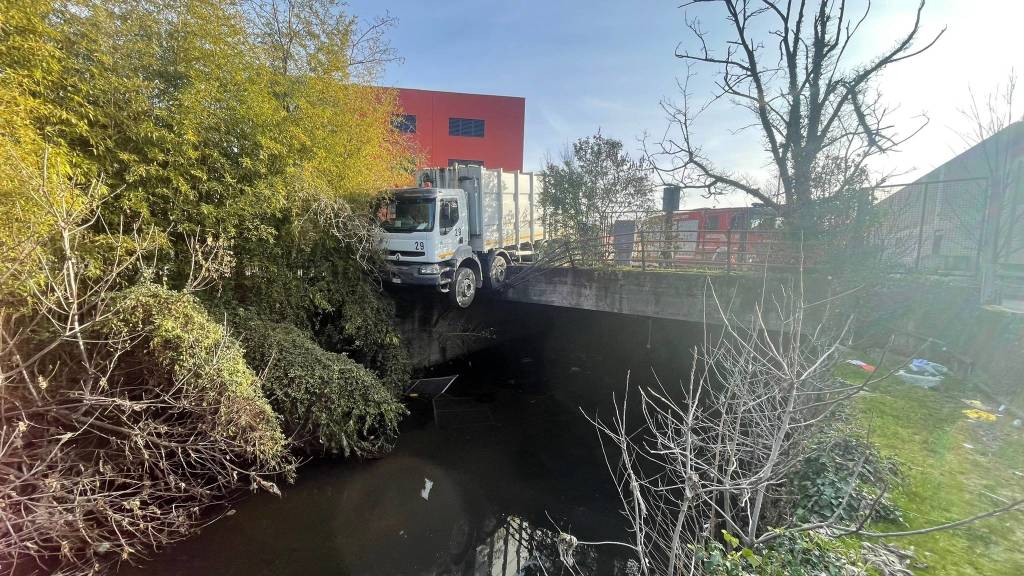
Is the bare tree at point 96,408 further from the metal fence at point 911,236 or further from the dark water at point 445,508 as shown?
the metal fence at point 911,236

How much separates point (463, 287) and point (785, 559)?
7778 mm

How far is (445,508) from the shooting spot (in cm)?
586

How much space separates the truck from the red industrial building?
11693mm

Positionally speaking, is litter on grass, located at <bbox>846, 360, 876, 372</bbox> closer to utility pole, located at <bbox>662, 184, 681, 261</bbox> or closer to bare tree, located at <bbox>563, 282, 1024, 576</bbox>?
bare tree, located at <bbox>563, 282, 1024, 576</bbox>

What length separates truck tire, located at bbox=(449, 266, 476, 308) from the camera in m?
9.40

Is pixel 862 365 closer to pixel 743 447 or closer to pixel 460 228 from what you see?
pixel 743 447

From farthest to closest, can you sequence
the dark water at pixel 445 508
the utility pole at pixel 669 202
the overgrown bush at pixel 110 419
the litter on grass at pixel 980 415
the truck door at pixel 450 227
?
the utility pole at pixel 669 202 → the truck door at pixel 450 227 → the dark water at pixel 445 508 → the litter on grass at pixel 980 415 → the overgrown bush at pixel 110 419

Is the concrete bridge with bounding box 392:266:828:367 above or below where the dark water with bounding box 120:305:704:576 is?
above

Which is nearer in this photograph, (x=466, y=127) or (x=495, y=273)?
(x=495, y=273)

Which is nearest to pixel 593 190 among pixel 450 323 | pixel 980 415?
pixel 450 323

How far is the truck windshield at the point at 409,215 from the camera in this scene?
8805 millimetres

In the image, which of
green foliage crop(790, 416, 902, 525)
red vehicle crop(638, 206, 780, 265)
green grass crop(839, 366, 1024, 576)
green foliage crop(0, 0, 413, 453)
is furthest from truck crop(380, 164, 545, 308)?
green grass crop(839, 366, 1024, 576)

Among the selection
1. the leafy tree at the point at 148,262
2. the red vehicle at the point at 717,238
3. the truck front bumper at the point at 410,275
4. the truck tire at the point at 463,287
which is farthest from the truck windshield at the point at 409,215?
the red vehicle at the point at 717,238

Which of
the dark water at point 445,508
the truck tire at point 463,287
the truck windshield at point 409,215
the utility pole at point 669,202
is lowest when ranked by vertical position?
the dark water at point 445,508
